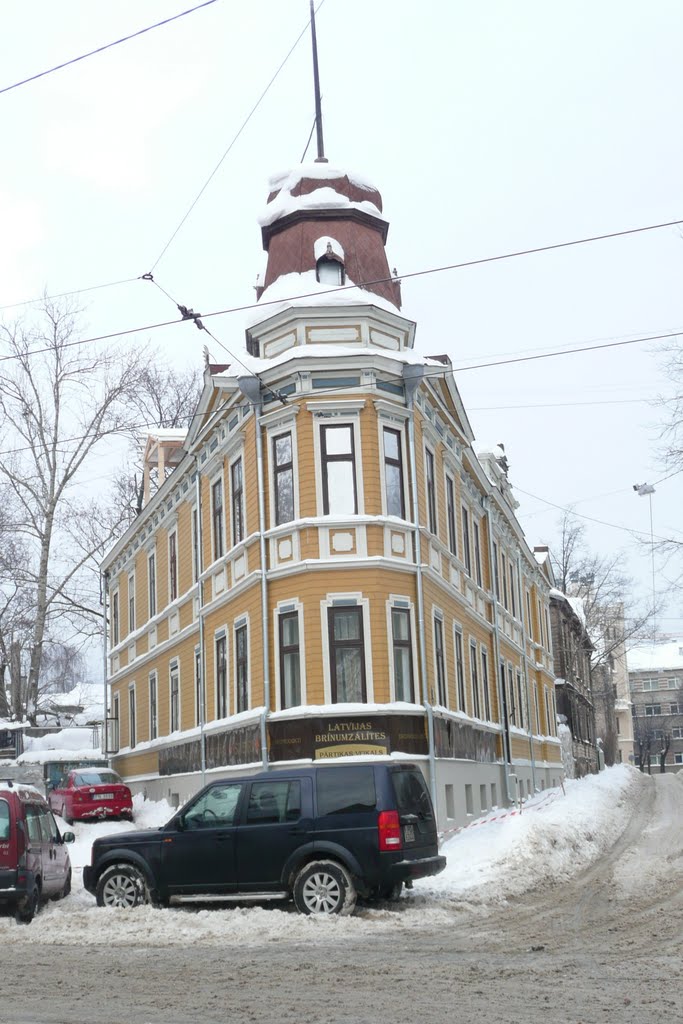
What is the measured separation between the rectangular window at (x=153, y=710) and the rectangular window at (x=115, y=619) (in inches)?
241

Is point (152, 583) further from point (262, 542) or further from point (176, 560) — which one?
point (262, 542)

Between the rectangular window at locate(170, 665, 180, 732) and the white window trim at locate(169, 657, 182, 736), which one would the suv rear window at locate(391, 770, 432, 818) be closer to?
the white window trim at locate(169, 657, 182, 736)

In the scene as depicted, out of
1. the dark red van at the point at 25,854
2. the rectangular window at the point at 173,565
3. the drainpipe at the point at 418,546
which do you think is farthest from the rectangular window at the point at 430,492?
the dark red van at the point at 25,854

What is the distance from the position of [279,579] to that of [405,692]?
125 inches

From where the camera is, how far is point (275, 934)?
1227 centimetres

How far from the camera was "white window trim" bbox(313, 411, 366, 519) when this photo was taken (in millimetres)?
22266

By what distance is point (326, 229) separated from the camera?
24.9 metres

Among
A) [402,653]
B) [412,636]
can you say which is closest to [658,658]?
[412,636]

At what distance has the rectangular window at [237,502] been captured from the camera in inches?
966

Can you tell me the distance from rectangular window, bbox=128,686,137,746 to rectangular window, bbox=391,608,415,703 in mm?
15612

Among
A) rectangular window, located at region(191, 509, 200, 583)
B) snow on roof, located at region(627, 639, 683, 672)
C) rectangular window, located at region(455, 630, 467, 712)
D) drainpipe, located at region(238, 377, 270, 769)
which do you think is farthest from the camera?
snow on roof, located at region(627, 639, 683, 672)

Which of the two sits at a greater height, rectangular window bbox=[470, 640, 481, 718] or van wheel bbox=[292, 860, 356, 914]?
rectangular window bbox=[470, 640, 481, 718]

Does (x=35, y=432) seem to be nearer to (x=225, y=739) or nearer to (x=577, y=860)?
(x=225, y=739)

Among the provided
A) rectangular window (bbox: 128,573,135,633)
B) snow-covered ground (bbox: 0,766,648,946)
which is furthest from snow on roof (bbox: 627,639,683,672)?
snow-covered ground (bbox: 0,766,648,946)
